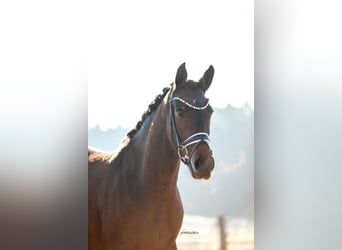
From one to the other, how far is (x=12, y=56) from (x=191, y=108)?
0.80 meters

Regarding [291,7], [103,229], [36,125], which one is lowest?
[103,229]

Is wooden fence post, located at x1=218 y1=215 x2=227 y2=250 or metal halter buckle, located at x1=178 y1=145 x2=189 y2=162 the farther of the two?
wooden fence post, located at x1=218 y1=215 x2=227 y2=250

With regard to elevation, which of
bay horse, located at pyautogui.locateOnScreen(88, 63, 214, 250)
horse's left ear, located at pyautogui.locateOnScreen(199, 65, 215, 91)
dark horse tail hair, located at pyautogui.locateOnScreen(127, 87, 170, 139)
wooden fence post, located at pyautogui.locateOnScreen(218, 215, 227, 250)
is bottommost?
wooden fence post, located at pyautogui.locateOnScreen(218, 215, 227, 250)

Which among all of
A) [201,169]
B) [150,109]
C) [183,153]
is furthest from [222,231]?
[150,109]

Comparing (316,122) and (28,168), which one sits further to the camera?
(316,122)

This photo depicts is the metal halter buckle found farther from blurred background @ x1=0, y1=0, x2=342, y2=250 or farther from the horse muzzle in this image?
blurred background @ x1=0, y1=0, x2=342, y2=250

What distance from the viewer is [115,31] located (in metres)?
2.17

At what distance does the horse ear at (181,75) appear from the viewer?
2.17 metres

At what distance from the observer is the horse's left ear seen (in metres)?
2.20

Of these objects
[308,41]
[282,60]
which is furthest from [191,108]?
[308,41]

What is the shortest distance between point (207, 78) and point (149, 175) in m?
A: 0.51

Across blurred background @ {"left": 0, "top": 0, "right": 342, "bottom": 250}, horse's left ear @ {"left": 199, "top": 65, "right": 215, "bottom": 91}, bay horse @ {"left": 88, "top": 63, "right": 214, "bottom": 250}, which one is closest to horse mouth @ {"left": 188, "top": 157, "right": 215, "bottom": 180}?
bay horse @ {"left": 88, "top": 63, "right": 214, "bottom": 250}

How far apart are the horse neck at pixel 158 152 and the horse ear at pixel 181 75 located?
0.39 ft

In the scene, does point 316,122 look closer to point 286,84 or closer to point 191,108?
point 286,84
